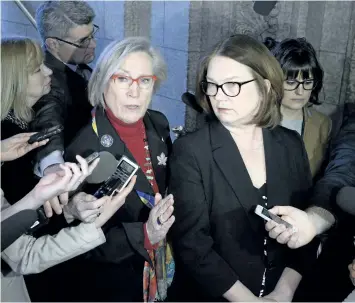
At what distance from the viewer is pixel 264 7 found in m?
3.34

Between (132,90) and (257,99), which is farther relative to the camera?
(132,90)

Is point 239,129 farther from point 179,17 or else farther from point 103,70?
point 179,17

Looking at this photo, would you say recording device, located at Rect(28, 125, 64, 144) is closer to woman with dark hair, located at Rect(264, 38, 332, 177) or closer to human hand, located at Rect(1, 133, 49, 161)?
human hand, located at Rect(1, 133, 49, 161)

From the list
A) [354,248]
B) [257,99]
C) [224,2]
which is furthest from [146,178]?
[224,2]

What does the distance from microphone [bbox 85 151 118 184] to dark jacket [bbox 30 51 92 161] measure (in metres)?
0.30

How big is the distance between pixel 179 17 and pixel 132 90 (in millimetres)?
2213

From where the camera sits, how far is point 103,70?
6.39 ft

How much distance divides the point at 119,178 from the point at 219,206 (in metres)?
0.44

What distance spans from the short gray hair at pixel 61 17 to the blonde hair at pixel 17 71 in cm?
76

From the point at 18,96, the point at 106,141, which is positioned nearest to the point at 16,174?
the point at 18,96

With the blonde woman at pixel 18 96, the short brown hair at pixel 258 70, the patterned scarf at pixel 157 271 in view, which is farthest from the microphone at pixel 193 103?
the blonde woman at pixel 18 96

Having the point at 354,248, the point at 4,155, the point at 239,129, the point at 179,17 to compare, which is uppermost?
the point at 179,17

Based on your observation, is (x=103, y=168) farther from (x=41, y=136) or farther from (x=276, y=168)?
(x=276, y=168)

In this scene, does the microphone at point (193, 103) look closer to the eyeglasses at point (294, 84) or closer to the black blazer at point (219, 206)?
the black blazer at point (219, 206)
